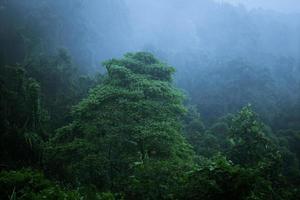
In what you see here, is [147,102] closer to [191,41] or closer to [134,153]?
[134,153]

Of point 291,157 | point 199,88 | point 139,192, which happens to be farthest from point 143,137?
point 199,88

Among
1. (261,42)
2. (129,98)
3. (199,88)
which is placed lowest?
(129,98)

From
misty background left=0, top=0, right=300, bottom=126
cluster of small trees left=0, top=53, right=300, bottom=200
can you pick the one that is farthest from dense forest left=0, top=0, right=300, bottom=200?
misty background left=0, top=0, right=300, bottom=126

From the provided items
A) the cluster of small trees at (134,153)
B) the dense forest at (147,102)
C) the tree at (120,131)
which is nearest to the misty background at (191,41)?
the dense forest at (147,102)

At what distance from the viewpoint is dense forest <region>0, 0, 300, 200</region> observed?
9320mm

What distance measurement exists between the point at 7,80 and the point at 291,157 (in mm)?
25340

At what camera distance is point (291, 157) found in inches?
1262

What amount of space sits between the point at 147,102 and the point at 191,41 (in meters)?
58.5

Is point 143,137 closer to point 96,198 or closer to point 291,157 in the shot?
point 96,198

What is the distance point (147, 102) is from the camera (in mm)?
16594

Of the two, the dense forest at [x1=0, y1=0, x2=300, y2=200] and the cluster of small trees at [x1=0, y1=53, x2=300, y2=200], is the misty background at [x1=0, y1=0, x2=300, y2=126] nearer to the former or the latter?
the dense forest at [x1=0, y1=0, x2=300, y2=200]

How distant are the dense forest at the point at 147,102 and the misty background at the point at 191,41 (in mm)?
213

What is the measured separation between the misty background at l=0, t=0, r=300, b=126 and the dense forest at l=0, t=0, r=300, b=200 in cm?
21

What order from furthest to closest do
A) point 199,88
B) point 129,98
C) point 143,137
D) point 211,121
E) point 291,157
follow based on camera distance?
point 199,88 < point 211,121 < point 291,157 < point 129,98 < point 143,137
